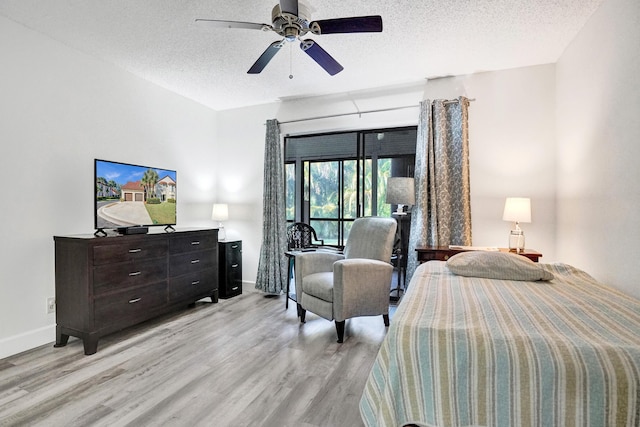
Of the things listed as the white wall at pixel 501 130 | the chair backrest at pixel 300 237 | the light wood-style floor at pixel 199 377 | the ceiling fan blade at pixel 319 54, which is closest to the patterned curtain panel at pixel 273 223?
the chair backrest at pixel 300 237

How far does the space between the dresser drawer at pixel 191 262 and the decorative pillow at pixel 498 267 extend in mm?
2666

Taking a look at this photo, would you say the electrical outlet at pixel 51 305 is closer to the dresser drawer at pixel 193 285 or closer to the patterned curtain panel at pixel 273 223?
the dresser drawer at pixel 193 285

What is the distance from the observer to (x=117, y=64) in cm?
334

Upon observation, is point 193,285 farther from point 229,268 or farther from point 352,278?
point 352,278

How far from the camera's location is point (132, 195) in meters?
3.43

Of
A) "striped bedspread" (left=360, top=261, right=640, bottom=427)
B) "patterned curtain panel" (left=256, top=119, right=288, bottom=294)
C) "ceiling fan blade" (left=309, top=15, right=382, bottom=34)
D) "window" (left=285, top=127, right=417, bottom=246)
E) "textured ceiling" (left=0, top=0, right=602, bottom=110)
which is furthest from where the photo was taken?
"patterned curtain panel" (left=256, top=119, right=288, bottom=294)

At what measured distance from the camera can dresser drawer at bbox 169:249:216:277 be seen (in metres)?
3.41

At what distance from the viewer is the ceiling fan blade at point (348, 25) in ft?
6.37

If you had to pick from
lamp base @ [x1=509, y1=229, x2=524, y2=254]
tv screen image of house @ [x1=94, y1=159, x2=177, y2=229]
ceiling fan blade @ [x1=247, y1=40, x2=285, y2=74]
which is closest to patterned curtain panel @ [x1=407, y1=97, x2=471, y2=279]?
lamp base @ [x1=509, y1=229, x2=524, y2=254]

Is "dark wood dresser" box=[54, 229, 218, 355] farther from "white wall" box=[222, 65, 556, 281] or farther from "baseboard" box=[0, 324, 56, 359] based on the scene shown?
"white wall" box=[222, 65, 556, 281]

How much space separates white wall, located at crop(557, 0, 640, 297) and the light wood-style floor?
1.79 metres

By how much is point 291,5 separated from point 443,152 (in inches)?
91.4

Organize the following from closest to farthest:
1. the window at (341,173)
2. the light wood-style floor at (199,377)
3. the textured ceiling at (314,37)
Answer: the light wood-style floor at (199,377) < the textured ceiling at (314,37) < the window at (341,173)

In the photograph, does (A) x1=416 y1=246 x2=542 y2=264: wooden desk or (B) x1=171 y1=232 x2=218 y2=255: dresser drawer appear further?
(B) x1=171 y1=232 x2=218 y2=255: dresser drawer
